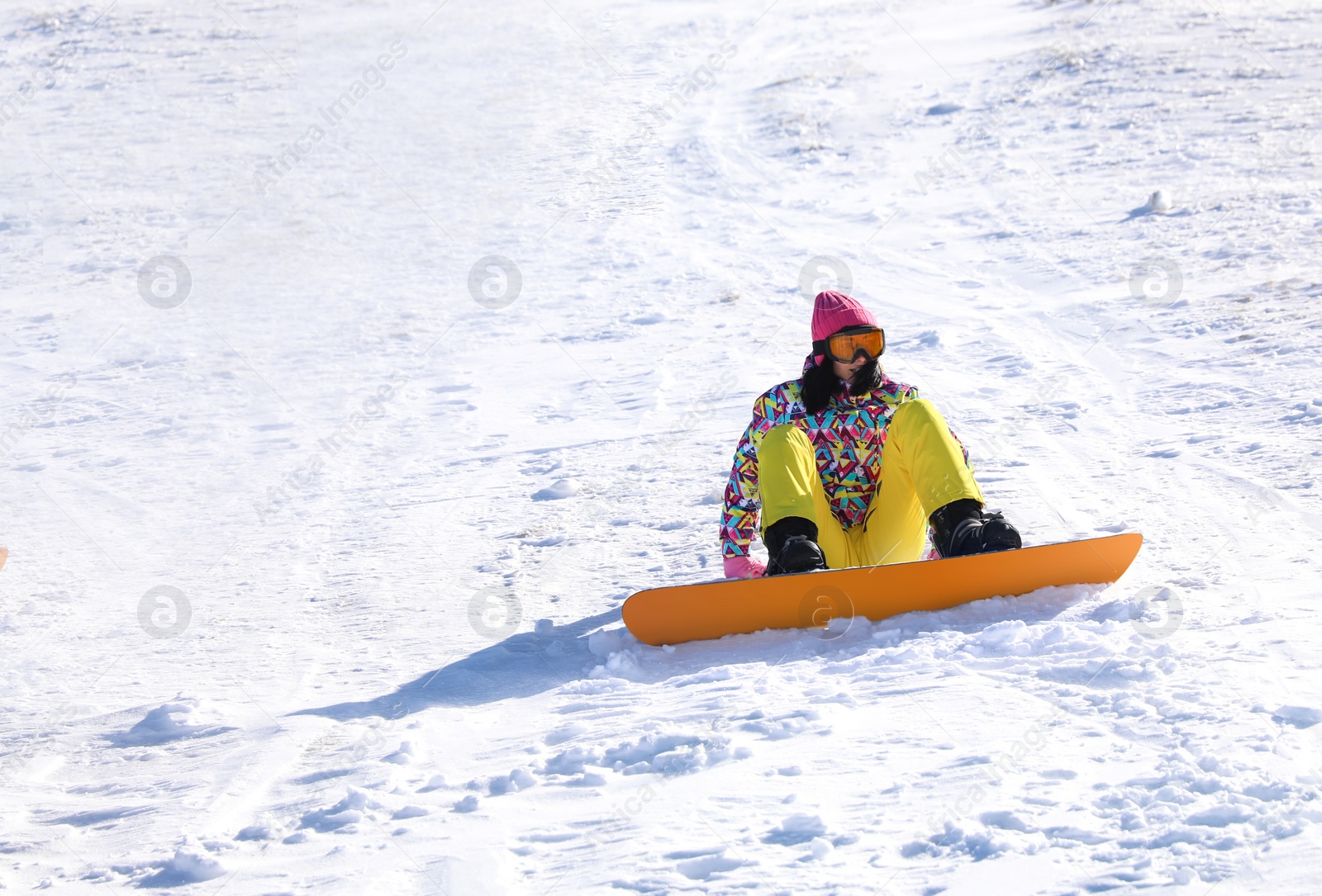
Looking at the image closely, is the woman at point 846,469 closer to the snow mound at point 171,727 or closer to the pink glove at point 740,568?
the pink glove at point 740,568

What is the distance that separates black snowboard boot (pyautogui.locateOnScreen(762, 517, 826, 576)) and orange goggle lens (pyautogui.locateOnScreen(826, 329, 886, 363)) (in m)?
0.60

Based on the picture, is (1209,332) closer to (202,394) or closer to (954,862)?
(954,862)

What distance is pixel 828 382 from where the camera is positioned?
3971 millimetres

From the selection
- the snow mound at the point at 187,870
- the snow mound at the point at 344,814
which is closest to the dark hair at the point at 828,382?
the snow mound at the point at 344,814

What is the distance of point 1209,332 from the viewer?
6906 mm

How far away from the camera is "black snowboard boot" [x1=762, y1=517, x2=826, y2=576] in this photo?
3.60 m

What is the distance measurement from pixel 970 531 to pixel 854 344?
737 millimetres

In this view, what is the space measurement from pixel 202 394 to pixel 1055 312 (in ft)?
18.2
